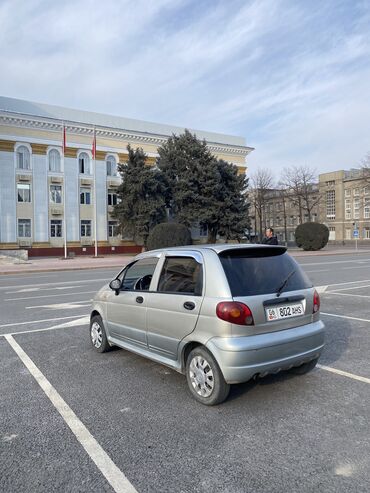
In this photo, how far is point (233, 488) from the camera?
2754mm

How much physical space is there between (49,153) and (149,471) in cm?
4381

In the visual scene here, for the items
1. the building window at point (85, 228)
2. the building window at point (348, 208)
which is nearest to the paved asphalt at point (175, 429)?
the building window at point (85, 228)

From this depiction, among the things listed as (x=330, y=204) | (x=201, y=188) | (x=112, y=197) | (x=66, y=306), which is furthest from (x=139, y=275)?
(x=330, y=204)

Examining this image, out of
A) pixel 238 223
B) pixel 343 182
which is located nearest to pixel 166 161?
pixel 238 223

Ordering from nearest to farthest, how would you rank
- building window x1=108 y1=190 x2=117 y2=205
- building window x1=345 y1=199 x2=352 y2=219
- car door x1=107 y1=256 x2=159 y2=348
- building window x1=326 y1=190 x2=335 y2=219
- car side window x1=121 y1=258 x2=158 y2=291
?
car door x1=107 y1=256 x2=159 y2=348 < car side window x1=121 y1=258 x2=158 y2=291 < building window x1=108 y1=190 x2=117 y2=205 < building window x1=345 y1=199 x2=352 y2=219 < building window x1=326 y1=190 x2=335 y2=219

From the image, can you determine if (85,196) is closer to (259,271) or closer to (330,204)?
(259,271)

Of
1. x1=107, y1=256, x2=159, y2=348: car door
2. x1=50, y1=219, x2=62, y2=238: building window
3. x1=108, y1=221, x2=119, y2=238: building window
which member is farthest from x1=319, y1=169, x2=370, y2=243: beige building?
x1=107, y1=256, x2=159, y2=348: car door

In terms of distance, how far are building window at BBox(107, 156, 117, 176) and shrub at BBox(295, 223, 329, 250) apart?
21.4 metres

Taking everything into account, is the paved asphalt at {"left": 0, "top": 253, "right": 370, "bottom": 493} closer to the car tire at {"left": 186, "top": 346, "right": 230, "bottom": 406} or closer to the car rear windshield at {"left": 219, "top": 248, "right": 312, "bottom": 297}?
the car tire at {"left": 186, "top": 346, "right": 230, "bottom": 406}

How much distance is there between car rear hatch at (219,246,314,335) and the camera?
4.10 m

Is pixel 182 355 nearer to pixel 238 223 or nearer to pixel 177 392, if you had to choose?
pixel 177 392

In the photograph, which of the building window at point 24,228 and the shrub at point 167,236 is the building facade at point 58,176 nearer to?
the building window at point 24,228

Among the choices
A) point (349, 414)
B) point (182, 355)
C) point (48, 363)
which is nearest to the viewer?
point (349, 414)

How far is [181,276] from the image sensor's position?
4.66 metres
